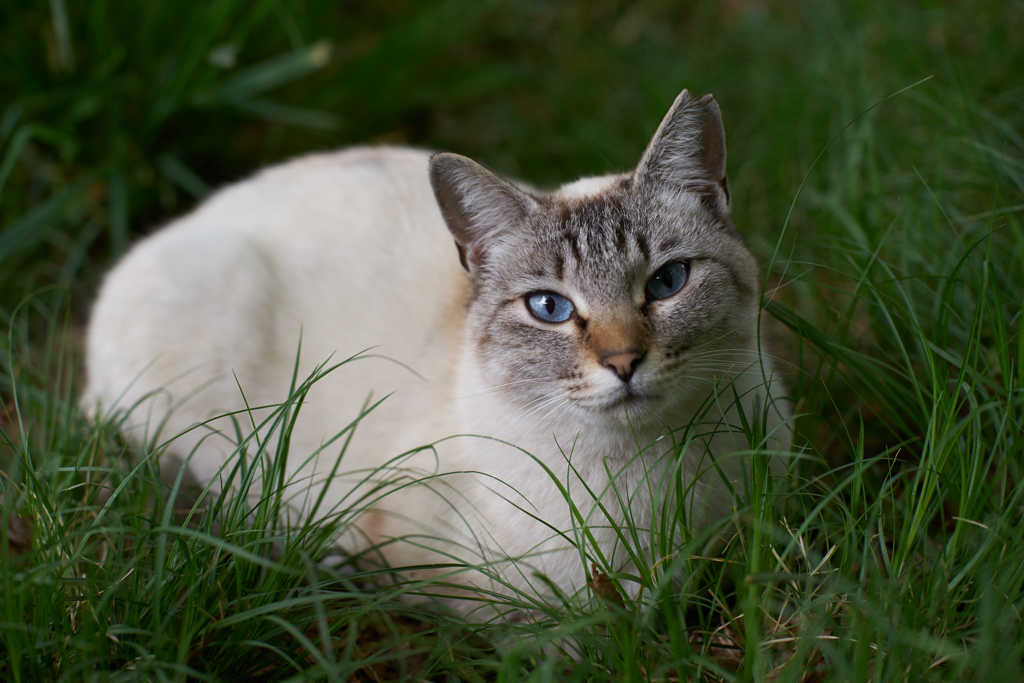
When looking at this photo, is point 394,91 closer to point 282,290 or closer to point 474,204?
Result: point 282,290

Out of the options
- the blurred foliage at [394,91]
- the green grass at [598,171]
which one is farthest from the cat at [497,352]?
the blurred foliage at [394,91]

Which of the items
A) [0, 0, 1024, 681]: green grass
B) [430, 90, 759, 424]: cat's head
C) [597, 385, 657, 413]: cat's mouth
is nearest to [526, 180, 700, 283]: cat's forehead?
[430, 90, 759, 424]: cat's head


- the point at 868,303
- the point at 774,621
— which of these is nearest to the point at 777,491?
the point at 774,621

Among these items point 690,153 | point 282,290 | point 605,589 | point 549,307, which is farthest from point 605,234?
point 282,290

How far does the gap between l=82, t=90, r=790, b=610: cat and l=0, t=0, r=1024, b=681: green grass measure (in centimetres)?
20

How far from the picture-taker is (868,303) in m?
3.21

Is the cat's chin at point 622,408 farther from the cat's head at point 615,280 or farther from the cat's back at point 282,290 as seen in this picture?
the cat's back at point 282,290

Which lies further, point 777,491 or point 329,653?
point 777,491

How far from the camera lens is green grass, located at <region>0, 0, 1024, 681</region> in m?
2.34

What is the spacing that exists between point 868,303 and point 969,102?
4.31 feet

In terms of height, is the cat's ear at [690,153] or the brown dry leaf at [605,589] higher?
the cat's ear at [690,153]

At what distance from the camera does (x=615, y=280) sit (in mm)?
2623

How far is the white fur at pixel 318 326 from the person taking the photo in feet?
10.4

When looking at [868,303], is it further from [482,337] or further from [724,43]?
[724,43]
